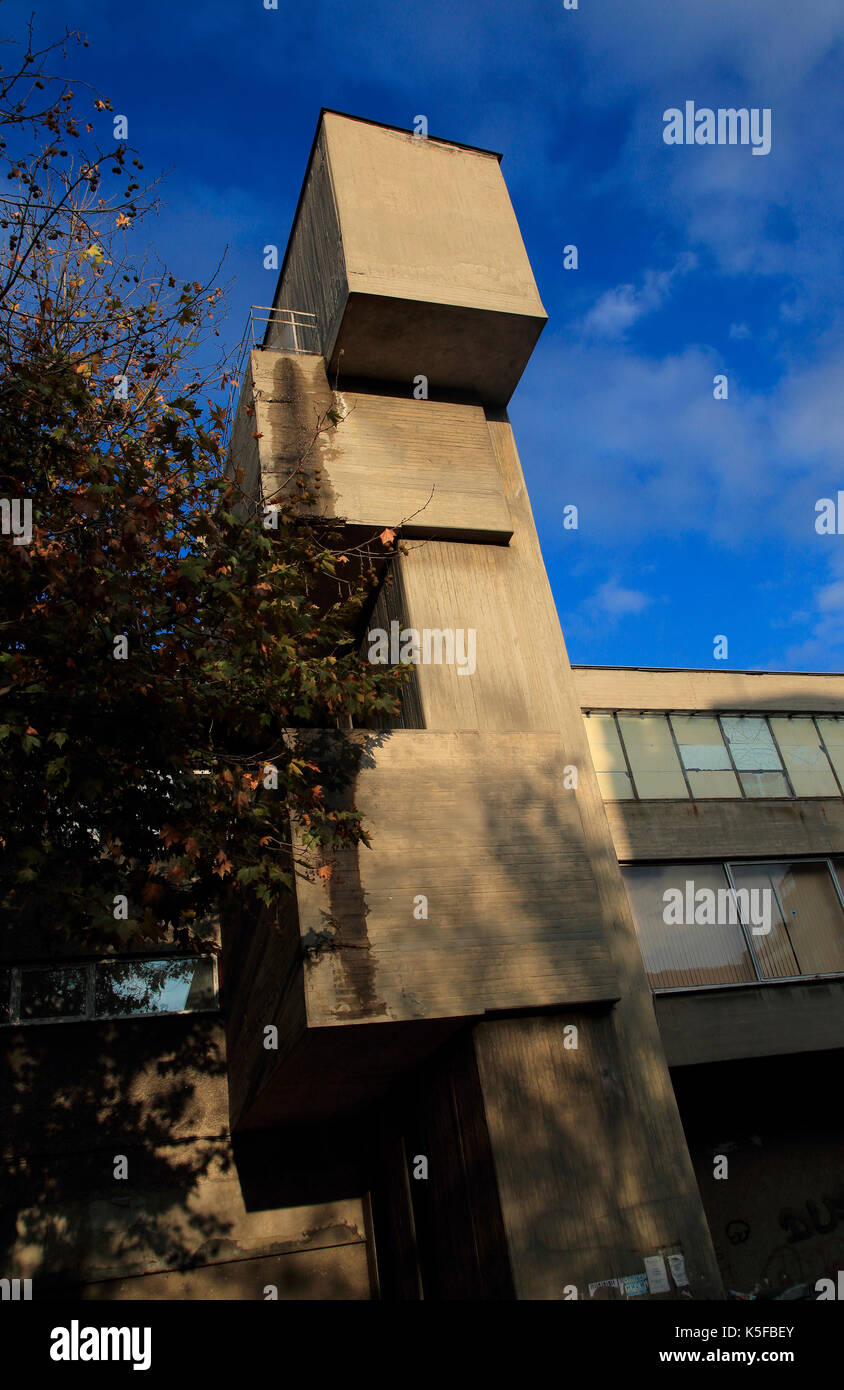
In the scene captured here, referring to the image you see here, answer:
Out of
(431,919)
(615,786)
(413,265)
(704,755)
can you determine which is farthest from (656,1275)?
(413,265)

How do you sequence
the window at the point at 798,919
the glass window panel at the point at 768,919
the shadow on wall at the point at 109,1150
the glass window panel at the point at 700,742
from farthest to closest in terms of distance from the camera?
1. the glass window panel at the point at 700,742
2. the window at the point at 798,919
3. the glass window panel at the point at 768,919
4. the shadow on wall at the point at 109,1150

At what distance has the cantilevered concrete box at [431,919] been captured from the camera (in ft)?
28.6

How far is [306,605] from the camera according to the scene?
9156 mm

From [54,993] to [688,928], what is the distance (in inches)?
357

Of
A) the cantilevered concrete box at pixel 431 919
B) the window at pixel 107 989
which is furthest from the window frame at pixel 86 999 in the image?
the cantilevered concrete box at pixel 431 919

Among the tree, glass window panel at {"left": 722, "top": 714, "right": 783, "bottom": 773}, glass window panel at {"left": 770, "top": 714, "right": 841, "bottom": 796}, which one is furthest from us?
glass window panel at {"left": 770, "top": 714, "right": 841, "bottom": 796}

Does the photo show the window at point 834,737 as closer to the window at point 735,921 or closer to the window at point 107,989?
the window at point 735,921

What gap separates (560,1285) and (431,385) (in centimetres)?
1176

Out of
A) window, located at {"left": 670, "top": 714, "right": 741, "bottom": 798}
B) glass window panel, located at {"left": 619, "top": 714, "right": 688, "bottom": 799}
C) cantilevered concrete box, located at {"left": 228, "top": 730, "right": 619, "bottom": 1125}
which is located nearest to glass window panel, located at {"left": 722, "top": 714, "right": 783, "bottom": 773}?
window, located at {"left": 670, "top": 714, "right": 741, "bottom": 798}

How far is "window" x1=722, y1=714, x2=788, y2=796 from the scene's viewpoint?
15.5 meters

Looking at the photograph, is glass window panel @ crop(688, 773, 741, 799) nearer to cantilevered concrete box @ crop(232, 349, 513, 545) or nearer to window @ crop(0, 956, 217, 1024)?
cantilevered concrete box @ crop(232, 349, 513, 545)

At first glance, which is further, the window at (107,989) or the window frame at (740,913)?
the window frame at (740,913)

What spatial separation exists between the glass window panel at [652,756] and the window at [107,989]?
24.4 ft
